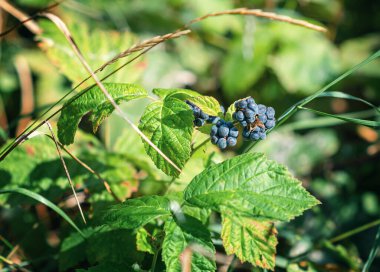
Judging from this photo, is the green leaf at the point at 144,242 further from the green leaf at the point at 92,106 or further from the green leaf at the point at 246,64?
the green leaf at the point at 246,64

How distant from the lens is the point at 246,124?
1574 millimetres

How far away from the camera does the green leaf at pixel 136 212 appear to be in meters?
1.42

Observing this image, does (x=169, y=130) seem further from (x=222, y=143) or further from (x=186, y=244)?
(x=186, y=244)

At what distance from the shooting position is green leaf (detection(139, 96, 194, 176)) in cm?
154

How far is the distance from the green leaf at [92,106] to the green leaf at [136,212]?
0.33m

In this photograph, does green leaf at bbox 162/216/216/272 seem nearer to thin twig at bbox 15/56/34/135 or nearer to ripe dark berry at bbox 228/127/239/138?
ripe dark berry at bbox 228/127/239/138

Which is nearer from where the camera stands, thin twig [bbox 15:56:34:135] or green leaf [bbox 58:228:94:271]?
green leaf [bbox 58:228:94:271]

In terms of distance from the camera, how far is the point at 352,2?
4.32 metres

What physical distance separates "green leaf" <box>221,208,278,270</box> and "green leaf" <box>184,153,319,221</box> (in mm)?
63

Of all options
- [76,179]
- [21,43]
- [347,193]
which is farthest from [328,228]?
[21,43]

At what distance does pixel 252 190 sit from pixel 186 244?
0.96 ft

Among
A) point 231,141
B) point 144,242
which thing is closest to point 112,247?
point 144,242

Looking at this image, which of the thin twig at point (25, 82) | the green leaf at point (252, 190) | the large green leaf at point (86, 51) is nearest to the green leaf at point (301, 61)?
the large green leaf at point (86, 51)

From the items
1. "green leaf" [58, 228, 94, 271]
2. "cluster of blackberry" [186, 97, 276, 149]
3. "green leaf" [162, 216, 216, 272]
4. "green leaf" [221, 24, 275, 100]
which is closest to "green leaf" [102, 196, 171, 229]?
"green leaf" [162, 216, 216, 272]
